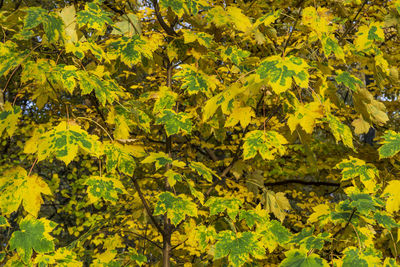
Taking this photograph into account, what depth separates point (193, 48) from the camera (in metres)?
2.48

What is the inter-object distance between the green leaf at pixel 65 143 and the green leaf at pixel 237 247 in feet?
2.60

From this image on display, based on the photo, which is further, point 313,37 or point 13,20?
point 313,37

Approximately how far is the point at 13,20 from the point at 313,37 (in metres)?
1.60

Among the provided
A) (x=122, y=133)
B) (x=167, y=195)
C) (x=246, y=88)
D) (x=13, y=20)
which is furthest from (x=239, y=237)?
(x=13, y=20)

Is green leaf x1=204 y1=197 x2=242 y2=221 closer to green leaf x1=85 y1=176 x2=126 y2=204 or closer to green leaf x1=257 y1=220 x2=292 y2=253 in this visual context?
green leaf x1=257 y1=220 x2=292 y2=253

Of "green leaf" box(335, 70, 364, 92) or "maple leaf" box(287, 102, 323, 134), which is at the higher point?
"green leaf" box(335, 70, 364, 92)

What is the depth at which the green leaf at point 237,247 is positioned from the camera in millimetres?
1770

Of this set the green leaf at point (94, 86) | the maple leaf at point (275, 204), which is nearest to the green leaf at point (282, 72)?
the green leaf at point (94, 86)

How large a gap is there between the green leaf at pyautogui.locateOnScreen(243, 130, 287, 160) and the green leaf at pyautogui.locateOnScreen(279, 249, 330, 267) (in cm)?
60

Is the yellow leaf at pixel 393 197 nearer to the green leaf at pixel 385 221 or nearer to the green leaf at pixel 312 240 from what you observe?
the green leaf at pixel 385 221

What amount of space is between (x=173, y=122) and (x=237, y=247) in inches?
32.8

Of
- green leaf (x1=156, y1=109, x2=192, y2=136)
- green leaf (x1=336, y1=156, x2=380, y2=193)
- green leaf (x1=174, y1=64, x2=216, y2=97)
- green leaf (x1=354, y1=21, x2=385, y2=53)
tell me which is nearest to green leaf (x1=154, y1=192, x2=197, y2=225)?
green leaf (x1=156, y1=109, x2=192, y2=136)

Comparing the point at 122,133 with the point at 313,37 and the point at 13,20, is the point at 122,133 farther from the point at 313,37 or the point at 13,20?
the point at 313,37

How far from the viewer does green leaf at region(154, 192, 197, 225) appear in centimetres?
199
